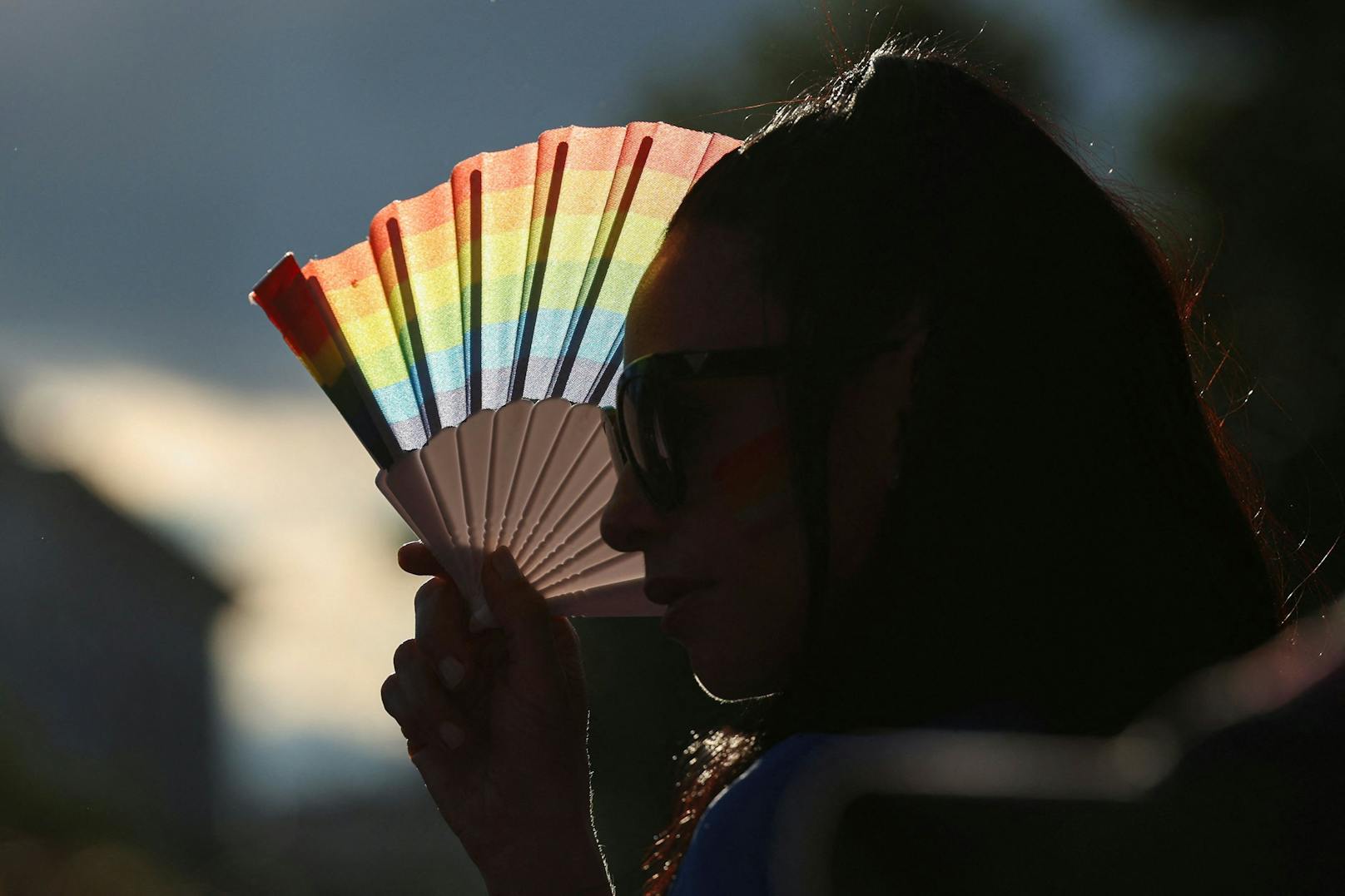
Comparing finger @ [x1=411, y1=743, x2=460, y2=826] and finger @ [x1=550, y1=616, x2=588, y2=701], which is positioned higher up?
finger @ [x1=550, y1=616, x2=588, y2=701]

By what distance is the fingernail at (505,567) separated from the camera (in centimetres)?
210

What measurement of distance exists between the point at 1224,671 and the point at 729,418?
0.94m

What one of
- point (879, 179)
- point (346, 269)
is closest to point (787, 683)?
point (879, 179)

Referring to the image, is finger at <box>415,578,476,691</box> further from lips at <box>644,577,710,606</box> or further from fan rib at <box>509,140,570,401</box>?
lips at <box>644,577,710,606</box>

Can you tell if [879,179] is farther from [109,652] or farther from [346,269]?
[109,652]

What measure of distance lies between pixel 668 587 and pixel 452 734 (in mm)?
765

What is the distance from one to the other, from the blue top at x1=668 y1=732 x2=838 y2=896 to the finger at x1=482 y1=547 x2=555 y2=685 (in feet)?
3.87

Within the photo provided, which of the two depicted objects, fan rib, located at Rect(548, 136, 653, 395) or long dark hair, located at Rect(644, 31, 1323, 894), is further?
fan rib, located at Rect(548, 136, 653, 395)

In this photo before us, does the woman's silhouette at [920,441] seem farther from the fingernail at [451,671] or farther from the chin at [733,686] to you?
the fingernail at [451,671]

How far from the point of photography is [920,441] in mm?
1283

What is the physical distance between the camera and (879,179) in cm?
145

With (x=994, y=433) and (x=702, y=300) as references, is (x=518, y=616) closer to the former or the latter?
(x=702, y=300)

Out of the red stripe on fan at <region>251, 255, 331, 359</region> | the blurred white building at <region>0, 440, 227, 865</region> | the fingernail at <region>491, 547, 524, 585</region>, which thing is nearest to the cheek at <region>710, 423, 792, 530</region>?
the fingernail at <region>491, 547, 524, 585</region>

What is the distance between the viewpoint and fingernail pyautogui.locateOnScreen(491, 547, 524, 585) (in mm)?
2100
